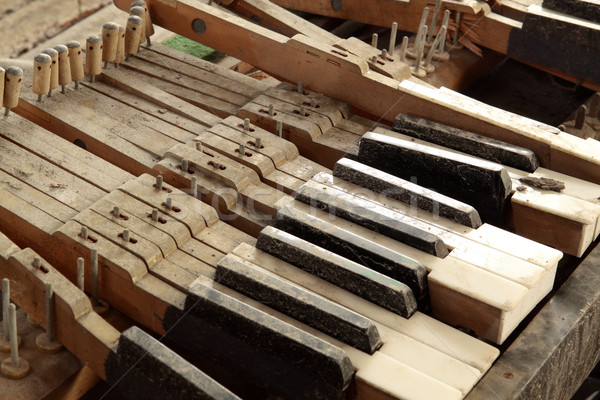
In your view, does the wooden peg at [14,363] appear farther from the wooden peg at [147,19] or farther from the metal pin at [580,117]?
the metal pin at [580,117]

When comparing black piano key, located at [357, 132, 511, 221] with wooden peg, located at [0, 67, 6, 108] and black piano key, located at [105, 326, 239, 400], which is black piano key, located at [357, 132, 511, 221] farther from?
wooden peg, located at [0, 67, 6, 108]

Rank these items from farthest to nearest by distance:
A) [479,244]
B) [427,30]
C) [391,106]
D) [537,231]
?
[427,30], [391,106], [537,231], [479,244]

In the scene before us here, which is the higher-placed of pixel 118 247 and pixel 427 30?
pixel 427 30

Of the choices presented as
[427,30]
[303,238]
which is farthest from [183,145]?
[427,30]

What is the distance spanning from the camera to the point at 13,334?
344 centimetres

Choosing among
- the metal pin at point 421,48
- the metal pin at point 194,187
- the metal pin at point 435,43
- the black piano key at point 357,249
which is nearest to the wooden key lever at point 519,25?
the metal pin at point 435,43

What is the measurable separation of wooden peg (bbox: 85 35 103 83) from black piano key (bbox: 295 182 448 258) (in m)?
1.61

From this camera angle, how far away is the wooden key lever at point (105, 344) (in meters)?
3.20

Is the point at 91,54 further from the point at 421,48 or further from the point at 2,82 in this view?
the point at 421,48

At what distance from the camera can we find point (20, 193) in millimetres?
4168

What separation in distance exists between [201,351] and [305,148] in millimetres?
1584

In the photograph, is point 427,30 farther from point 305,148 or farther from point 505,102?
point 305,148

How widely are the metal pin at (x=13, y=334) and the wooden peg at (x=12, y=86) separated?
1541 mm

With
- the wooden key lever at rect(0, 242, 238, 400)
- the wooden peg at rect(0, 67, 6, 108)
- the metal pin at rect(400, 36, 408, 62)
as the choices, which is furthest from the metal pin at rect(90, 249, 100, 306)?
the metal pin at rect(400, 36, 408, 62)
